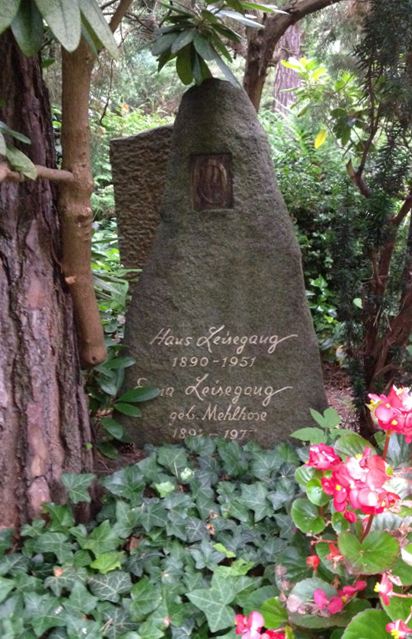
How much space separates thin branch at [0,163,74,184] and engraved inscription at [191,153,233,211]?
712 millimetres

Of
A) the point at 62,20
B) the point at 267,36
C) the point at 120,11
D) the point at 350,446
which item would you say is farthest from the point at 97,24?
the point at 267,36

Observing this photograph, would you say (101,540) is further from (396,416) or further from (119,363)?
(396,416)

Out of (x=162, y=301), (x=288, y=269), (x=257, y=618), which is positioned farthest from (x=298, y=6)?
(x=257, y=618)

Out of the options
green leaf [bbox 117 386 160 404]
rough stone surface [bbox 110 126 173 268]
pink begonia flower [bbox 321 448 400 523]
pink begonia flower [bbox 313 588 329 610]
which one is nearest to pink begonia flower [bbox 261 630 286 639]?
pink begonia flower [bbox 313 588 329 610]

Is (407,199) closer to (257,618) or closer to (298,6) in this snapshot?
(298,6)

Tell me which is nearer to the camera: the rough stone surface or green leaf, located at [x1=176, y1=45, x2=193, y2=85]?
green leaf, located at [x1=176, y1=45, x2=193, y2=85]

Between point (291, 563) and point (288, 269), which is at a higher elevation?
point (288, 269)

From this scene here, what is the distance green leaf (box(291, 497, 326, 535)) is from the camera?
1612 millimetres

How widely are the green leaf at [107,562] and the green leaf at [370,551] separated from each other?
30.9 inches

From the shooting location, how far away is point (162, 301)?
2.66 meters

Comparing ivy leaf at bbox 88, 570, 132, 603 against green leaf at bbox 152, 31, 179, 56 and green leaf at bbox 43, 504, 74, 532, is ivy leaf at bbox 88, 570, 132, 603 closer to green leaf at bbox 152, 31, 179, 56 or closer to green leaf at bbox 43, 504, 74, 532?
green leaf at bbox 43, 504, 74, 532

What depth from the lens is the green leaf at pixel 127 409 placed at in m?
2.60

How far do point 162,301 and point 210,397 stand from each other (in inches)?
19.1

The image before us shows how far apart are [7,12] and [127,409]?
1.63 metres
